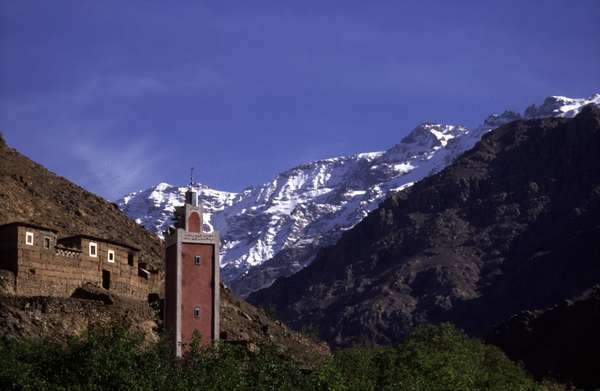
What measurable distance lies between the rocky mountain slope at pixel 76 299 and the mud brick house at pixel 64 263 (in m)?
1.60

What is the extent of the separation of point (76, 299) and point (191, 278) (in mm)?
8755

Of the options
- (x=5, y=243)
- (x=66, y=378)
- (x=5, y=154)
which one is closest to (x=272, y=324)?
(x=5, y=154)

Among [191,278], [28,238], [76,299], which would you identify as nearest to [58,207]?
[191,278]

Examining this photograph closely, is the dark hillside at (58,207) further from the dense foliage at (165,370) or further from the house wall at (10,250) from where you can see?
the dense foliage at (165,370)

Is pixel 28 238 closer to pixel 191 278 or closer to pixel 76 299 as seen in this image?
pixel 76 299

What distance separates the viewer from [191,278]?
8994cm

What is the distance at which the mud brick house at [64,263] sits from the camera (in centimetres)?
8294

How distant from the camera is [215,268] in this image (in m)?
91.1

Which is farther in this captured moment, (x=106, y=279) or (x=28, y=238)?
(x=106, y=279)

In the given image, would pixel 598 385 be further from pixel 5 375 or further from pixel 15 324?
pixel 5 375

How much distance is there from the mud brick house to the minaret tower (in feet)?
12.5

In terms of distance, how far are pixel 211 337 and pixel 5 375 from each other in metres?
27.9

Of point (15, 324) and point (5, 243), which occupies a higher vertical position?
point (5, 243)

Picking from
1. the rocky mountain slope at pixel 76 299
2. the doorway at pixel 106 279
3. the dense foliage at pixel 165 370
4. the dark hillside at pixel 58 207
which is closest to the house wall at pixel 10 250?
the rocky mountain slope at pixel 76 299
